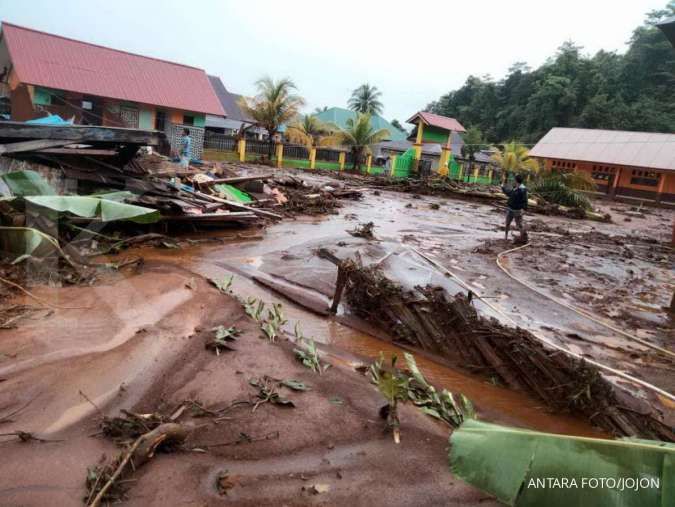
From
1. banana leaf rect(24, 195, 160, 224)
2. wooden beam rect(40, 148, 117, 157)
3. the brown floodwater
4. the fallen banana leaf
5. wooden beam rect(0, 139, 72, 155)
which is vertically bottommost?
the brown floodwater

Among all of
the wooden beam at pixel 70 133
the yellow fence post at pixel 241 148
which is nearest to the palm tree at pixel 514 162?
the yellow fence post at pixel 241 148

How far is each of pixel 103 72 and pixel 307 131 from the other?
48.9ft

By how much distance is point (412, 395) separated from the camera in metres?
3.82

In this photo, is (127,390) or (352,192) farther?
(352,192)

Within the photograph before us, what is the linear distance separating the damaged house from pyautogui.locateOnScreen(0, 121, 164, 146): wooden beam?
50.1 ft

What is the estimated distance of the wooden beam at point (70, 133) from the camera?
6406 millimetres

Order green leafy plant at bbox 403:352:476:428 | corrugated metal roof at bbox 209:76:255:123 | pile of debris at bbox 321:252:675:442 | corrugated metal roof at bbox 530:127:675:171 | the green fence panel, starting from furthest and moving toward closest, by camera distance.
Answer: corrugated metal roof at bbox 209:76:255:123 → the green fence panel → corrugated metal roof at bbox 530:127:675:171 → pile of debris at bbox 321:252:675:442 → green leafy plant at bbox 403:352:476:428

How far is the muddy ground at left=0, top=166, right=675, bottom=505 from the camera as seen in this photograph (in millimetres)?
2676

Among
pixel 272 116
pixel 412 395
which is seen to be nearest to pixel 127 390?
pixel 412 395

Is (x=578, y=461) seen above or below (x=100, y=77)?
below

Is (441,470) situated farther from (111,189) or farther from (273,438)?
(111,189)

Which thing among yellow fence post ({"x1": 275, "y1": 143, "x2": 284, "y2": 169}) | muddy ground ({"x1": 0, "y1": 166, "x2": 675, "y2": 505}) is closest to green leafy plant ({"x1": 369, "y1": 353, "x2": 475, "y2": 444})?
muddy ground ({"x1": 0, "y1": 166, "x2": 675, "y2": 505})

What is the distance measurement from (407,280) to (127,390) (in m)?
4.92

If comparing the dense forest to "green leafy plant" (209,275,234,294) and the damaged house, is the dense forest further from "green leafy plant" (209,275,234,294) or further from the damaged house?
"green leafy plant" (209,275,234,294)
